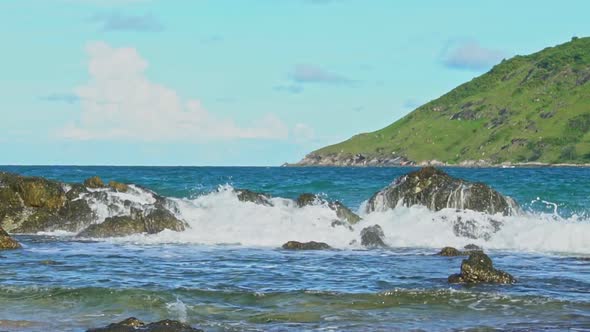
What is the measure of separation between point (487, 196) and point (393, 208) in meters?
4.46

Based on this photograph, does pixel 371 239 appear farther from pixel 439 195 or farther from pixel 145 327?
pixel 145 327

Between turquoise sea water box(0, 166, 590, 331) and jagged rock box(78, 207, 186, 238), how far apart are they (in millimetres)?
906

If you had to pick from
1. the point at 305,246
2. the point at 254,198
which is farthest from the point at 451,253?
the point at 254,198

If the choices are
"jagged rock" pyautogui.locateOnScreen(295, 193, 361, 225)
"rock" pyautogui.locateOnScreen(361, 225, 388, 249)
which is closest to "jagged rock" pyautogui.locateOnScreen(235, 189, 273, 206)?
"jagged rock" pyautogui.locateOnScreen(295, 193, 361, 225)

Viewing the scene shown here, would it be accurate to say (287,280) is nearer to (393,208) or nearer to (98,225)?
(98,225)

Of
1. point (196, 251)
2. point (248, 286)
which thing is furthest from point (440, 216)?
point (248, 286)

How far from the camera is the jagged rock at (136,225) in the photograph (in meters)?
34.6

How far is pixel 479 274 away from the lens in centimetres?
2117

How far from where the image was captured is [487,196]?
128ft

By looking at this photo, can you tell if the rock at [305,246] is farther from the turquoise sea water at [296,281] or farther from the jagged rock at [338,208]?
the jagged rock at [338,208]

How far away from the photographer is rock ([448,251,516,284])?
2106cm

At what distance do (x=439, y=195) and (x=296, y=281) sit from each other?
1901cm

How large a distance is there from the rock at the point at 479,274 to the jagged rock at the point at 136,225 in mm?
17411

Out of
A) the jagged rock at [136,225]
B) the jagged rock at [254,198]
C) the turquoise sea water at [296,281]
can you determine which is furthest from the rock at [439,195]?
the jagged rock at [136,225]
